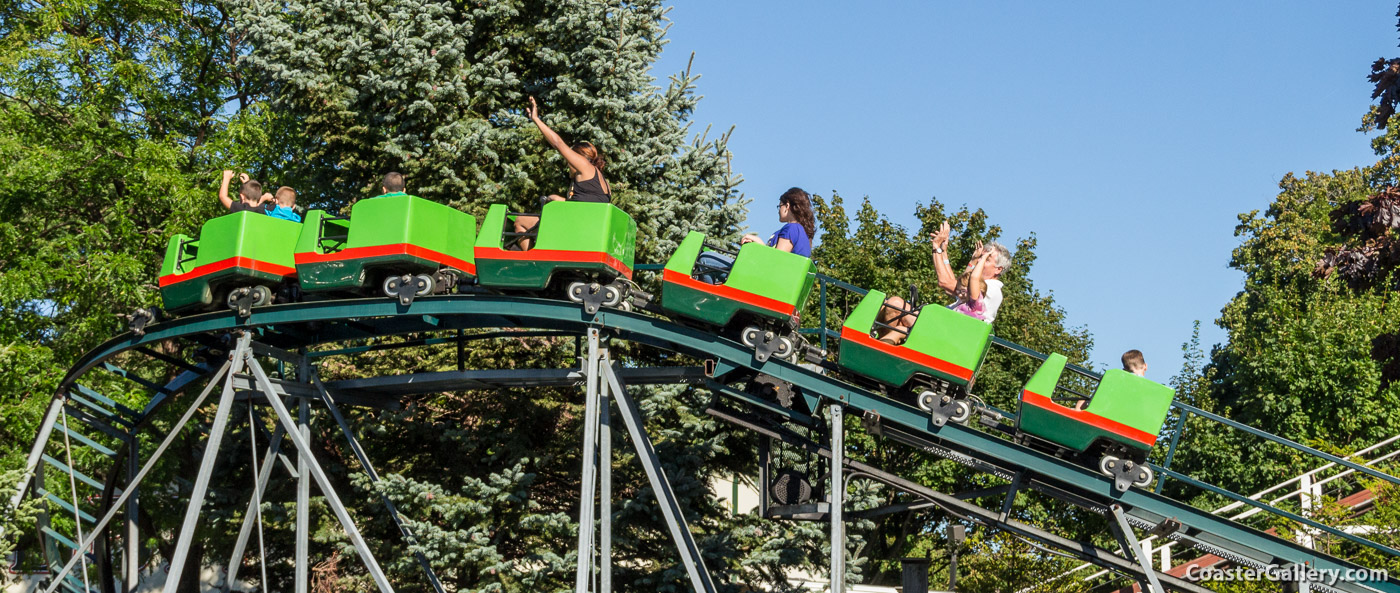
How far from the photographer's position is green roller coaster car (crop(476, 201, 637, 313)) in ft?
32.7

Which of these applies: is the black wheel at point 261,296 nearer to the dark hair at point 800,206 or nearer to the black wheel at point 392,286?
the black wheel at point 392,286

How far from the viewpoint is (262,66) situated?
1558cm

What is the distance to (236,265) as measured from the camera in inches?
424

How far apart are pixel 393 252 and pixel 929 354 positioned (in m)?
4.28

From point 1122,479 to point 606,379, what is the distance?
3.98m

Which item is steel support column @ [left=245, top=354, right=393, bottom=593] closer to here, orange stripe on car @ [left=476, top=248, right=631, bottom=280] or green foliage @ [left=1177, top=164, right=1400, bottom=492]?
orange stripe on car @ [left=476, top=248, right=631, bottom=280]

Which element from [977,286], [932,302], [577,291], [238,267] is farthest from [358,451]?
[932,302]

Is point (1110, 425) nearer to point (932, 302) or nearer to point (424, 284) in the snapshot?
point (424, 284)

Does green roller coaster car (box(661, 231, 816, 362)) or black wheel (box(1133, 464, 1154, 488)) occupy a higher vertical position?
green roller coaster car (box(661, 231, 816, 362))

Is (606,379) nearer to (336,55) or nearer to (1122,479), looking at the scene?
(1122,479)

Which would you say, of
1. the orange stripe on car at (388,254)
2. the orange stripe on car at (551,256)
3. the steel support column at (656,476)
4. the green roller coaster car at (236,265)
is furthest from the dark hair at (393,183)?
the steel support column at (656,476)

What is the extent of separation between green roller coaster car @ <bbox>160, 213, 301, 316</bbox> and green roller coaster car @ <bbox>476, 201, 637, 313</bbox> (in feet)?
6.31

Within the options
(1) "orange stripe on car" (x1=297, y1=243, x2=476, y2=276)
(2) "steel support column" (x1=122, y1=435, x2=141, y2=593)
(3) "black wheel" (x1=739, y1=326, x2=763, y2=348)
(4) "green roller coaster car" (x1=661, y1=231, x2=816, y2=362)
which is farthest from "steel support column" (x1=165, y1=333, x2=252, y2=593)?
(3) "black wheel" (x1=739, y1=326, x2=763, y2=348)

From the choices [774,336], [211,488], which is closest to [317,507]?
[211,488]
